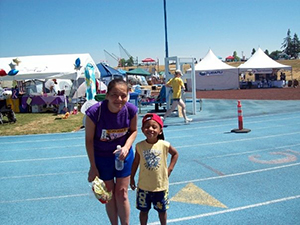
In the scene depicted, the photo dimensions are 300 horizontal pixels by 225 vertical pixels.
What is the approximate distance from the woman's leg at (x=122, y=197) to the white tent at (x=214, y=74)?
1308 inches

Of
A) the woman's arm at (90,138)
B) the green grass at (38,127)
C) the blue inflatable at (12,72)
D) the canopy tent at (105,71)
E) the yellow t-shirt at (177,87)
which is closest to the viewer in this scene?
the woman's arm at (90,138)

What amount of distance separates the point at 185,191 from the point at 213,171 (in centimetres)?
120

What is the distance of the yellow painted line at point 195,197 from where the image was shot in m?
4.50

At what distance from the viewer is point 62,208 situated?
4.55 m

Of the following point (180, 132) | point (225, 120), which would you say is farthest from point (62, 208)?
point (225, 120)

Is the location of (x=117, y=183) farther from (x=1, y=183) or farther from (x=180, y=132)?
(x=180, y=132)

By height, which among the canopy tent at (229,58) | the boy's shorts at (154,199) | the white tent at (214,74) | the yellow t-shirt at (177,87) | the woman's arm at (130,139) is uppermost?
the canopy tent at (229,58)

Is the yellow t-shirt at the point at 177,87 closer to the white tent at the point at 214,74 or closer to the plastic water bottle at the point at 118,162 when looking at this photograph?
the plastic water bottle at the point at 118,162

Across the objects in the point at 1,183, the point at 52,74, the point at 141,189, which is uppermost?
the point at 52,74

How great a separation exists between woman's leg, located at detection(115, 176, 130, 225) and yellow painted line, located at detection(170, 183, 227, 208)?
139cm

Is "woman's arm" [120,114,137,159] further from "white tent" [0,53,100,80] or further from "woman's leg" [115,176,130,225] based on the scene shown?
"white tent" [0,53,100,80]

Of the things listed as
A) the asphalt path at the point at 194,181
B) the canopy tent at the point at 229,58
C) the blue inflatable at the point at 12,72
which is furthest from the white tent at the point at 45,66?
the canopy tent at the point at 229,58

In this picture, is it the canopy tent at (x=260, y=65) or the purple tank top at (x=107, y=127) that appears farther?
the canopy tent at (x=260, y=65)

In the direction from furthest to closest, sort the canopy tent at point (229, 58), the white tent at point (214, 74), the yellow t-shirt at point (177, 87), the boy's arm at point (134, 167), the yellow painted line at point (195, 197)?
the canopy tent at point (229, 58) → the white tent at point (214, 74) → the yellow t-shirt at point (177, 87) → the yellow painted line at point (195, 197) → the boy's arm at point (134, 167)
